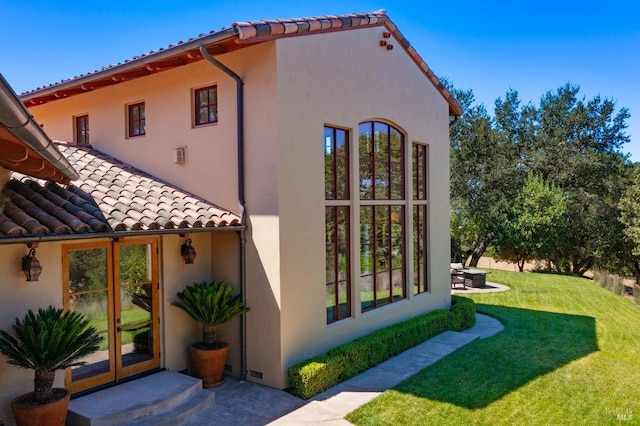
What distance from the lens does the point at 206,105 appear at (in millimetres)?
9375

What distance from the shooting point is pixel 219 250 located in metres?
9.12

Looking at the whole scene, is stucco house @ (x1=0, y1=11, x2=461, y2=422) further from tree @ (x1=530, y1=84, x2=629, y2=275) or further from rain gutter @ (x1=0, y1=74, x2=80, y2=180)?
tree @ (x1=530, y1=84, x2=629, y2=275)

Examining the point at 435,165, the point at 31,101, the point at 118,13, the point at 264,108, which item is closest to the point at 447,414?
the point at 264,108

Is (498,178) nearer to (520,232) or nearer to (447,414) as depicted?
(520,232)

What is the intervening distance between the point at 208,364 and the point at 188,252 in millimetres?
→ 2077

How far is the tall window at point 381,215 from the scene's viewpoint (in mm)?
10820

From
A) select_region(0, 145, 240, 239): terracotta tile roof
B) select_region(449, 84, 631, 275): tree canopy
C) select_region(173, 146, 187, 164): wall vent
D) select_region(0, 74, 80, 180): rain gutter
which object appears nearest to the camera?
select_region(0, 74, 80, 180): rain gutter

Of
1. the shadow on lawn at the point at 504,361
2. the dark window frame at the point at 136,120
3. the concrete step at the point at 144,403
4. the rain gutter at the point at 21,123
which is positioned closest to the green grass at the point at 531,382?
the shadow on lawn at the point at 504,361

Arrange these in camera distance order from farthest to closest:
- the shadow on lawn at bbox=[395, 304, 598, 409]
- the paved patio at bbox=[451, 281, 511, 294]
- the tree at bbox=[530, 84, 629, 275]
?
the tree at bbox=[530, 84, 629, 275] < the paved patio at bbox=[451, 281, 511, 294] < the shadow on lawn at bbox=[395, 304, 598, 409]

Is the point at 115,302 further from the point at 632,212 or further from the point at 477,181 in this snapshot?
the point at 632,212

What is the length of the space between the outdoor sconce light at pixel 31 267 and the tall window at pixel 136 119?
15.8ft

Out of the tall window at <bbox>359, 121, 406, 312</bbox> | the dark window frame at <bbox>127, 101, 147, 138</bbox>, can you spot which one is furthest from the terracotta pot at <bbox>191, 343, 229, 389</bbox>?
the dark window frame at <bbox>127, 101, 147, 138</bbox>

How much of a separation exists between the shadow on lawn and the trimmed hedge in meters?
1.08

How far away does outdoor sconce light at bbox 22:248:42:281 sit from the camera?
6359mm
